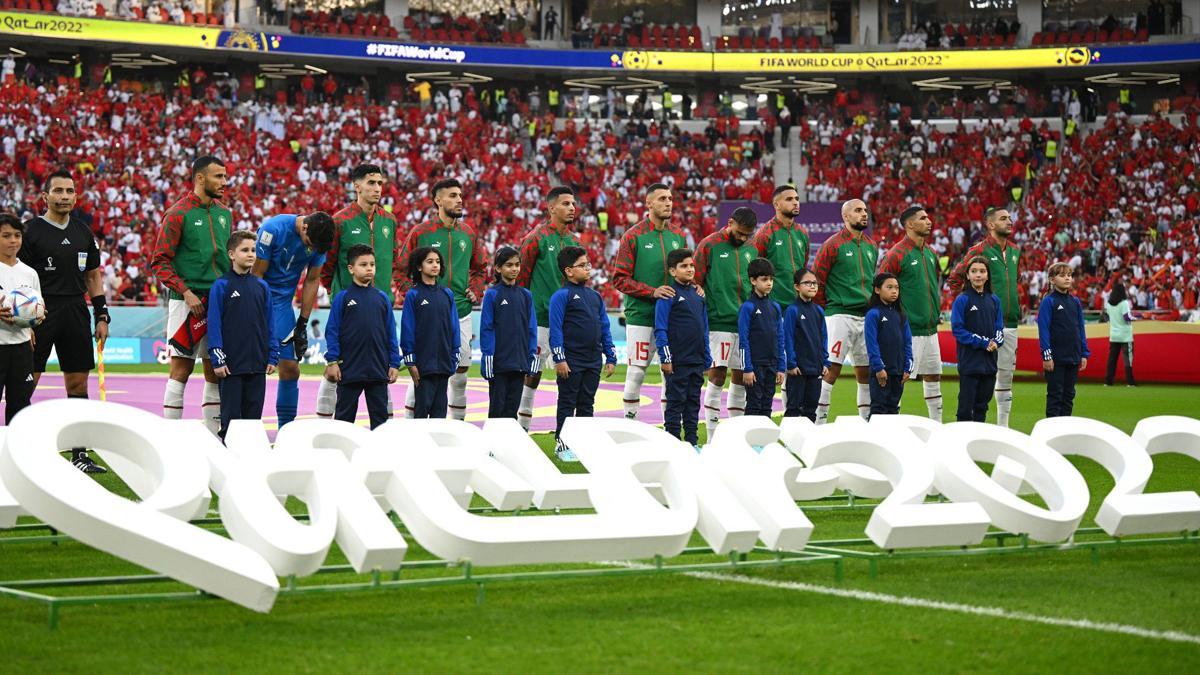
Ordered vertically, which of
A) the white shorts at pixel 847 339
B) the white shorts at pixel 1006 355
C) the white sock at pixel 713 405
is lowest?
the white sock at pixel 713 405

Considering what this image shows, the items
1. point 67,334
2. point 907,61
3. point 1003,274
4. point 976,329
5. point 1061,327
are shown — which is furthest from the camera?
point 907,61

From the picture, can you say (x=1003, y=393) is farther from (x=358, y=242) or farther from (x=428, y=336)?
(x=358, y=242)

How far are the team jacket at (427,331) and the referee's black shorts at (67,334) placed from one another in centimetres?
241

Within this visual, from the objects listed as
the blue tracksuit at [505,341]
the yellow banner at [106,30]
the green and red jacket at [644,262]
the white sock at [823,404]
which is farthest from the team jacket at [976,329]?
the yellow banner at [106,30]

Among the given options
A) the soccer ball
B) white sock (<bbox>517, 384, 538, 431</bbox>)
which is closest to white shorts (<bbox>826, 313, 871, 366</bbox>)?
white sock (<bbox>517, 384, 538, 431</bbox>)

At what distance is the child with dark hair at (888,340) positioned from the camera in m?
12.9

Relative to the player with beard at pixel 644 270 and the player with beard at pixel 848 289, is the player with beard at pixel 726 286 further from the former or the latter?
the player with beard at pixel 848 289

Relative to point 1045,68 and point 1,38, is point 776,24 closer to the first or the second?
point 1045,68

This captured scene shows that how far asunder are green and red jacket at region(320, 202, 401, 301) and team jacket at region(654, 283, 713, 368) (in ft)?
7.71

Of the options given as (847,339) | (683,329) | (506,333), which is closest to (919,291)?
(847,339)

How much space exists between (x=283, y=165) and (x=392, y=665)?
1478 inches

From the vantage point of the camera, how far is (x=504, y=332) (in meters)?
11.7

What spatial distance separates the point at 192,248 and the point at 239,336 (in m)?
1.17

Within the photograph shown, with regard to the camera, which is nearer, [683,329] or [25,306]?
[25,306]
